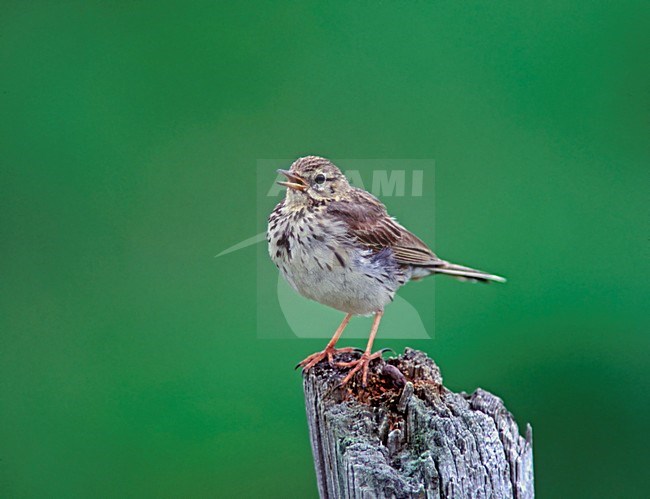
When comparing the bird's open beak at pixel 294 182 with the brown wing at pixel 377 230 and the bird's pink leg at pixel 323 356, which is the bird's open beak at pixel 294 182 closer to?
the brown wing at pixel 377 230

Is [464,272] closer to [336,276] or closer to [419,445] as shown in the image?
[336,276]

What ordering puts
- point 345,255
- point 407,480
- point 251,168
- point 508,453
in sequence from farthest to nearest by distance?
point 251,168, point 345,255, point 508,453, point 407,480

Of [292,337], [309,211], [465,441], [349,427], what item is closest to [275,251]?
[309,211]

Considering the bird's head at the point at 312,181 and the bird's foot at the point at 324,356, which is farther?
the bird's head at the point at 312,181

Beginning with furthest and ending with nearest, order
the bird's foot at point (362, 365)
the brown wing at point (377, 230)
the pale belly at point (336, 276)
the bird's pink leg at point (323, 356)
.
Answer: the brown wing at point (377, 230) < the pale belly at point (336, 276) < the bird's pink leg at point (323, 356) < the bird's foot at point (362, 365)

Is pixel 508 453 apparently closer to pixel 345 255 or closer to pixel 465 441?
pixel 465 441

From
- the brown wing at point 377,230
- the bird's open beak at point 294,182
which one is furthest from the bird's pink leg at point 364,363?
the bird's open beak at point 294,182

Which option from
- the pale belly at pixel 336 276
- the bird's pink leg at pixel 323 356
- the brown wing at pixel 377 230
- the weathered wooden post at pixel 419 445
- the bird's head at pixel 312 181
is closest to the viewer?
the weathered wooden post at pixel 419 445
